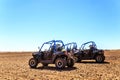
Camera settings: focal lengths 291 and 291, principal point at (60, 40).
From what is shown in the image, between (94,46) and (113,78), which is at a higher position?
(94,46)

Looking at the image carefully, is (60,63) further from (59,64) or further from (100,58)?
(100,58)

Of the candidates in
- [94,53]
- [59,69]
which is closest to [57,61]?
[59,69]

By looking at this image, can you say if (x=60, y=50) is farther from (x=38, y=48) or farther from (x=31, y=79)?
(x=31, y=79)

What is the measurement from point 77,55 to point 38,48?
6442mm

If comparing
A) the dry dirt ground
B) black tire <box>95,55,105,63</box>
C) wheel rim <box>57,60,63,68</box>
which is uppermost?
black tire <box>95,55,105,63</box>

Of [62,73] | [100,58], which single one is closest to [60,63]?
[62,73]

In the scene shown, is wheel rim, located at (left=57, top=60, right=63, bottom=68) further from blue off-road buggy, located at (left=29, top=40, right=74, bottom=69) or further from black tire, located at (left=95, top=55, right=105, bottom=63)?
black tire, located at (left=95, top=55, right=105, bottom=63)

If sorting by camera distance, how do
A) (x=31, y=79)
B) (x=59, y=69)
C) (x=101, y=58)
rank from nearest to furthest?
(x=31, y=79) < (x=59, y=69) < (x=101, y=58)

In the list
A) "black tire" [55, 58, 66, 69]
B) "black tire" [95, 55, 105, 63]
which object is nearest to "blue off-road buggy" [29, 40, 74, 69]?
"black tire" [55, 58, 66, 69]

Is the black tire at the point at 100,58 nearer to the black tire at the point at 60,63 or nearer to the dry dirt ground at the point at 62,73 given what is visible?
the dry dirt ground at the point at 62,73

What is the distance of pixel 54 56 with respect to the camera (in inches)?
814

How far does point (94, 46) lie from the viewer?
27.4 metres

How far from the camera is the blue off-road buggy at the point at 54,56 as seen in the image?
20.3 metres

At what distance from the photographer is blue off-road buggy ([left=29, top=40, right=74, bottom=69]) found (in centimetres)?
2030
